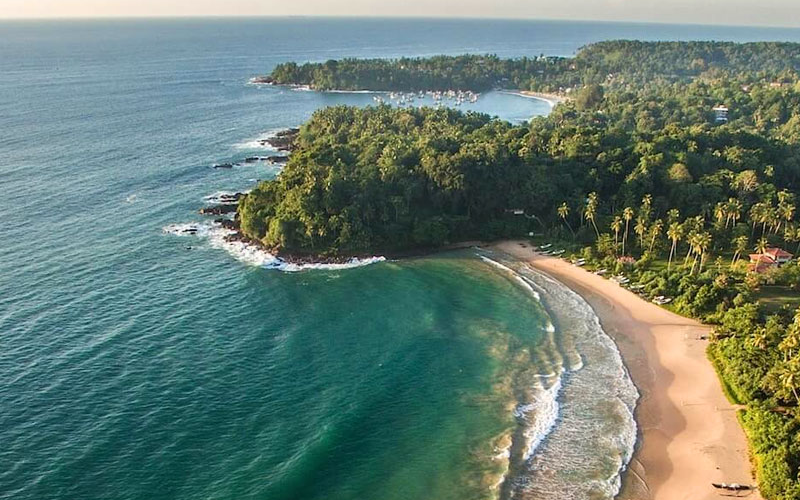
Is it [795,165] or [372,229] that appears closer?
[372,229]

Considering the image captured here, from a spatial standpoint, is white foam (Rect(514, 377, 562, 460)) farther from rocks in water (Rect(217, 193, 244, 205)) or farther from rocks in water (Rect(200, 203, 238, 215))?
rocks in water (Rect(217, 193, 244, 205))

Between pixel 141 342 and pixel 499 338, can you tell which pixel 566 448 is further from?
pixel 141 342

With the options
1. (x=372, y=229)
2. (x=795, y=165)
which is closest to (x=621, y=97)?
(x=795, y=165)

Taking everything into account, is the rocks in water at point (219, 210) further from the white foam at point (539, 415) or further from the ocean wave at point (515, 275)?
the white foam at point (539, 415)

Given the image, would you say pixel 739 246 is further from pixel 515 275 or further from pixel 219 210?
pixel 219 210

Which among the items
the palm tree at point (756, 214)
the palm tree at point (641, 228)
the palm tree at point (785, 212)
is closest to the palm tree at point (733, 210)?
the palm tree at point (756, 214)

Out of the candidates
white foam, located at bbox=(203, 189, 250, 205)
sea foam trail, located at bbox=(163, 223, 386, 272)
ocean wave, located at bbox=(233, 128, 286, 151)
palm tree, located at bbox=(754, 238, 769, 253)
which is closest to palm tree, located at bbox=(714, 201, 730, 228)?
palm tree, located at bbox=(754, 238, 769, 253)
